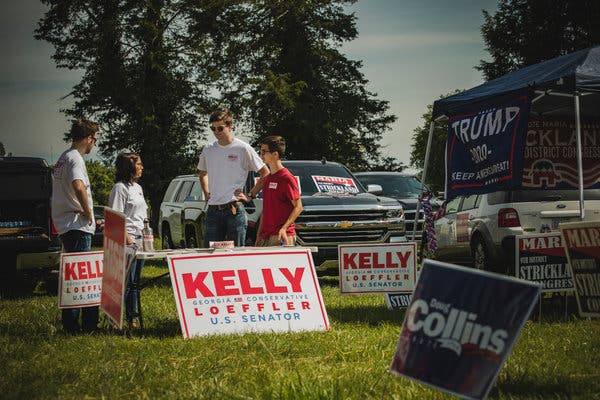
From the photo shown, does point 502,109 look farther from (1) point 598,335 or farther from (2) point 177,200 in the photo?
(2) point 177,200

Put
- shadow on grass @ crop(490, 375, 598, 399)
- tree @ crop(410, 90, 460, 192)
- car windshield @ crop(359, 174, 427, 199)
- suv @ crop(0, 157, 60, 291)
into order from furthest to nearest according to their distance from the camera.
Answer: tree @ crop(410, 90, 460, 192) → car windshield @ crop(359, 174, 427, 199) → suv @ crop(0, 157, 60, 291) → shadow on grass @ crop(490, 375, 598, 399)

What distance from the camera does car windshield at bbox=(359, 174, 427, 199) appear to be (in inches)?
656

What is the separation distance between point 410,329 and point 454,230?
31.3 ft

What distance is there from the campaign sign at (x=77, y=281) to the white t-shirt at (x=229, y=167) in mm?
1608

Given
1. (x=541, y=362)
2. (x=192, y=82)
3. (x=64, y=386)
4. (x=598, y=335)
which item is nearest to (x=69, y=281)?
(x=64, y=386)

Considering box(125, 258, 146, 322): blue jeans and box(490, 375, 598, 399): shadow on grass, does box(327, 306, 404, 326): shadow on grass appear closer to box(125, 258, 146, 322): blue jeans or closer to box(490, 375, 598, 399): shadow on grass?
box(125, 258, 146, 322): blue jeans

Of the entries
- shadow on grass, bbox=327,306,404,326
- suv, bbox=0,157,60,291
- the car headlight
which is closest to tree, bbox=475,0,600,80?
the car headlight

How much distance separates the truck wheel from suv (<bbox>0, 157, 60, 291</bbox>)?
17.4ft

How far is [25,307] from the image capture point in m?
9.68

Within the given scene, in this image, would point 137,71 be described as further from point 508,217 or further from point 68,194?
point 68,194

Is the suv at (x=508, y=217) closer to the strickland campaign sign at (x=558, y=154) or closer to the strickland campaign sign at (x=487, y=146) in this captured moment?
the strickland campaign sign at (x=558, y=154)

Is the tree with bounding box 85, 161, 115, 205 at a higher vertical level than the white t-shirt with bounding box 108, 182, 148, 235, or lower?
higher

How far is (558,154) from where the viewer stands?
34.4 ft

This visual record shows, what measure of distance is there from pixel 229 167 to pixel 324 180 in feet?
15.6
